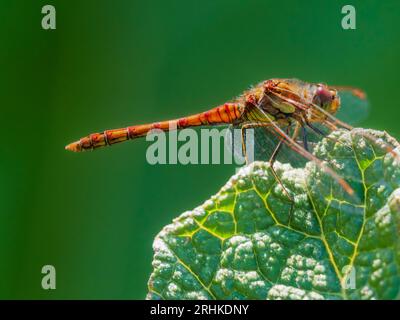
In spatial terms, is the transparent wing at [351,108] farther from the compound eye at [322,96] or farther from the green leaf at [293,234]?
the green leaf at [293,234]

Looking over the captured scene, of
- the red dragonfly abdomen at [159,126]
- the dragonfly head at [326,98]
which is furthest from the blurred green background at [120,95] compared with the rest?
the dragonfly head at [326,98]

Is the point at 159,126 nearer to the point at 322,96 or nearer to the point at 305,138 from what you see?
the point at 322,96

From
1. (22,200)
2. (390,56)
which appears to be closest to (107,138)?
(22,200)

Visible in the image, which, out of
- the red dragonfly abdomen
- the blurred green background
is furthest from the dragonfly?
the blurred green background

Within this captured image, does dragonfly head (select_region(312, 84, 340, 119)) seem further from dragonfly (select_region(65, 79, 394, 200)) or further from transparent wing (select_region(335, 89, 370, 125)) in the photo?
transparent wing (select_region(335, 89, 370, 125))

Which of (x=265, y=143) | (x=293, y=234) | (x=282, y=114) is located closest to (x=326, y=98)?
(x=282, y=114)

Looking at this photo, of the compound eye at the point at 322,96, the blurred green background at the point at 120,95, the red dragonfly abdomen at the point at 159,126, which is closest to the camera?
the compound eye at the point at 322,96
